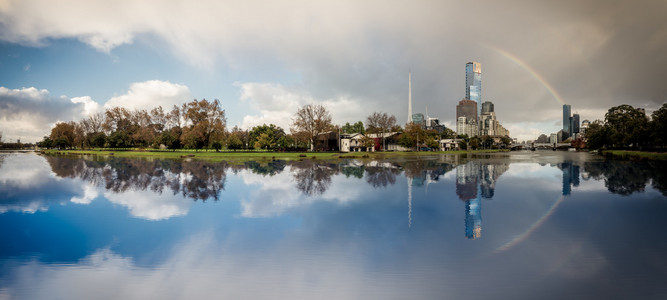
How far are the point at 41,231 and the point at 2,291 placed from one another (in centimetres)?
532

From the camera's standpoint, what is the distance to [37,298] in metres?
5.90

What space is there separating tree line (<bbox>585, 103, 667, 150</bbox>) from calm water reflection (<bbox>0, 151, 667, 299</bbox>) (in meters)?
58.6

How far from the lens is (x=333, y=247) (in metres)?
8.45

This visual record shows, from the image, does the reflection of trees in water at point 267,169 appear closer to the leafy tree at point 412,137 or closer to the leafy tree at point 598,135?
the leafy tree at point 412,137

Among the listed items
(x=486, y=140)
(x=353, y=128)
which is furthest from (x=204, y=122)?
(x=486, y=140)

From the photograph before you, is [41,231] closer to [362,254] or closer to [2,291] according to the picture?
[2,291]

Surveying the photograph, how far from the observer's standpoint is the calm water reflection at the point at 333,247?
6.20 m

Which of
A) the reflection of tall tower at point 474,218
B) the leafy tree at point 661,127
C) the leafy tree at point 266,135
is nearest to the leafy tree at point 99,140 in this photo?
the leafy tree at point 266,135

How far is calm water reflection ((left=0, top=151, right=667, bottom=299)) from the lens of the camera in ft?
20.3

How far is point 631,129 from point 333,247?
9847 cm

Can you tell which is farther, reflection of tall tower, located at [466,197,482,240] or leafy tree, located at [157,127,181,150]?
leafy tree, located at [157,127,181,150]

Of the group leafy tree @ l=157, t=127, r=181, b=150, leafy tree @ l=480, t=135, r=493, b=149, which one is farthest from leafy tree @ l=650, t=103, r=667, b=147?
leafy tree @ l=480, t=135, r=493, b=149

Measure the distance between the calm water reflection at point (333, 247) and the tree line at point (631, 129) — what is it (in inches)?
2307

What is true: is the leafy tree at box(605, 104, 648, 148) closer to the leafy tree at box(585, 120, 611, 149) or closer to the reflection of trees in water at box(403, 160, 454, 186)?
the leafy tree at box(585, 120, 611, 149)
